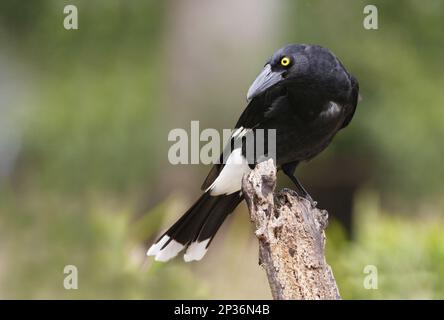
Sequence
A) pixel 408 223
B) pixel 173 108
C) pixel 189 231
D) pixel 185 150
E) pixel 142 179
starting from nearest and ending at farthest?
pixel 189 231 < pixel 408 223 < pixel 185 150 < pixel 173 108 < pixel 142 179

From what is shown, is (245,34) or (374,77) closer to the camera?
(245,34)

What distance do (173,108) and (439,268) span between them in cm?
307

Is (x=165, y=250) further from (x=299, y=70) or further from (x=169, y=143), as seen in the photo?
(x=169, y=143)

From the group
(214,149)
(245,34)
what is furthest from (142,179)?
(214,149)

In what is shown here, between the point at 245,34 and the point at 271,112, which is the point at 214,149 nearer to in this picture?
the point at 271,112

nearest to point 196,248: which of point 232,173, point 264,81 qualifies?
point 232,173

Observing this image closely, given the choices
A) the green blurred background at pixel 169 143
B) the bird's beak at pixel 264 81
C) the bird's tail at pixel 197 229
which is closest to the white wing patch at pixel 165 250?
the bird's tail at pixel 197 229

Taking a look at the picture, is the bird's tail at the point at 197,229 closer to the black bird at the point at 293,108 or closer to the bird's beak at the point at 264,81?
the black bird at the point at 293,108

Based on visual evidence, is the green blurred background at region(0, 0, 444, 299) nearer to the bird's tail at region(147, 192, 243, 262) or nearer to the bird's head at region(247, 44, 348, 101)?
the bird's tail at region(147, 192, 243, 262)

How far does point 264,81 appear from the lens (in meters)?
3.93

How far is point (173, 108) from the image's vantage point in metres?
6.97

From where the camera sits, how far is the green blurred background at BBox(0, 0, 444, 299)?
4840 millimetres

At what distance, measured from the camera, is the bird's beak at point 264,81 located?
12.8 feet

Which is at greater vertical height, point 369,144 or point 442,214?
point 369,144
